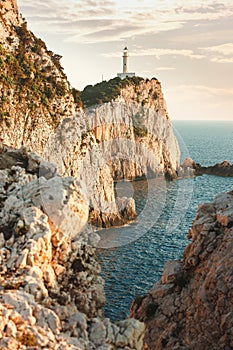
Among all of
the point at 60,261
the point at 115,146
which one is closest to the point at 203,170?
the point at 115,146

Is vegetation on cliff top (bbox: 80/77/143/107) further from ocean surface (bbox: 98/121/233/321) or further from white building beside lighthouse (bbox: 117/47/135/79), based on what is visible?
ocean surface (bbox: 98/121/233/321)

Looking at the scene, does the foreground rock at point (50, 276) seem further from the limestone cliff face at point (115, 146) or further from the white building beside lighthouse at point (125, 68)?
the white building beside lighthouse at point (125, 68)

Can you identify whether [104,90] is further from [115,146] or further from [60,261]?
[60,261]

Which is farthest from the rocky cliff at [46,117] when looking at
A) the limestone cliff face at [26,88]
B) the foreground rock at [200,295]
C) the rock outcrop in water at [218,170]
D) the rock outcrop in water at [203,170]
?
the rock outcrop in water at [218,170]

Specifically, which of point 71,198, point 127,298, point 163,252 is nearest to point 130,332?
point 71,198

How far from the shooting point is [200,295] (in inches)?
859

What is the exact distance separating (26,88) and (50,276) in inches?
1887

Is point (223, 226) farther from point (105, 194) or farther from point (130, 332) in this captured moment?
point (105, 194)

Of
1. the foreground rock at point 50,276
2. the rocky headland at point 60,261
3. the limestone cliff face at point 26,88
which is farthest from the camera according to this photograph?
the limestone cliff face at point 26,88

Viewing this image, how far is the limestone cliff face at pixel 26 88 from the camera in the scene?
52656 mm

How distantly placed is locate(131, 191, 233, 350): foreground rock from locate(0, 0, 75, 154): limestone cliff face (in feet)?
107

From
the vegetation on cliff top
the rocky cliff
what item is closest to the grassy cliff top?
the vegetation on cliff top

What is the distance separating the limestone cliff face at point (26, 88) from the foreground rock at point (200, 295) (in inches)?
1283

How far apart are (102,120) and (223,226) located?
219 feet
